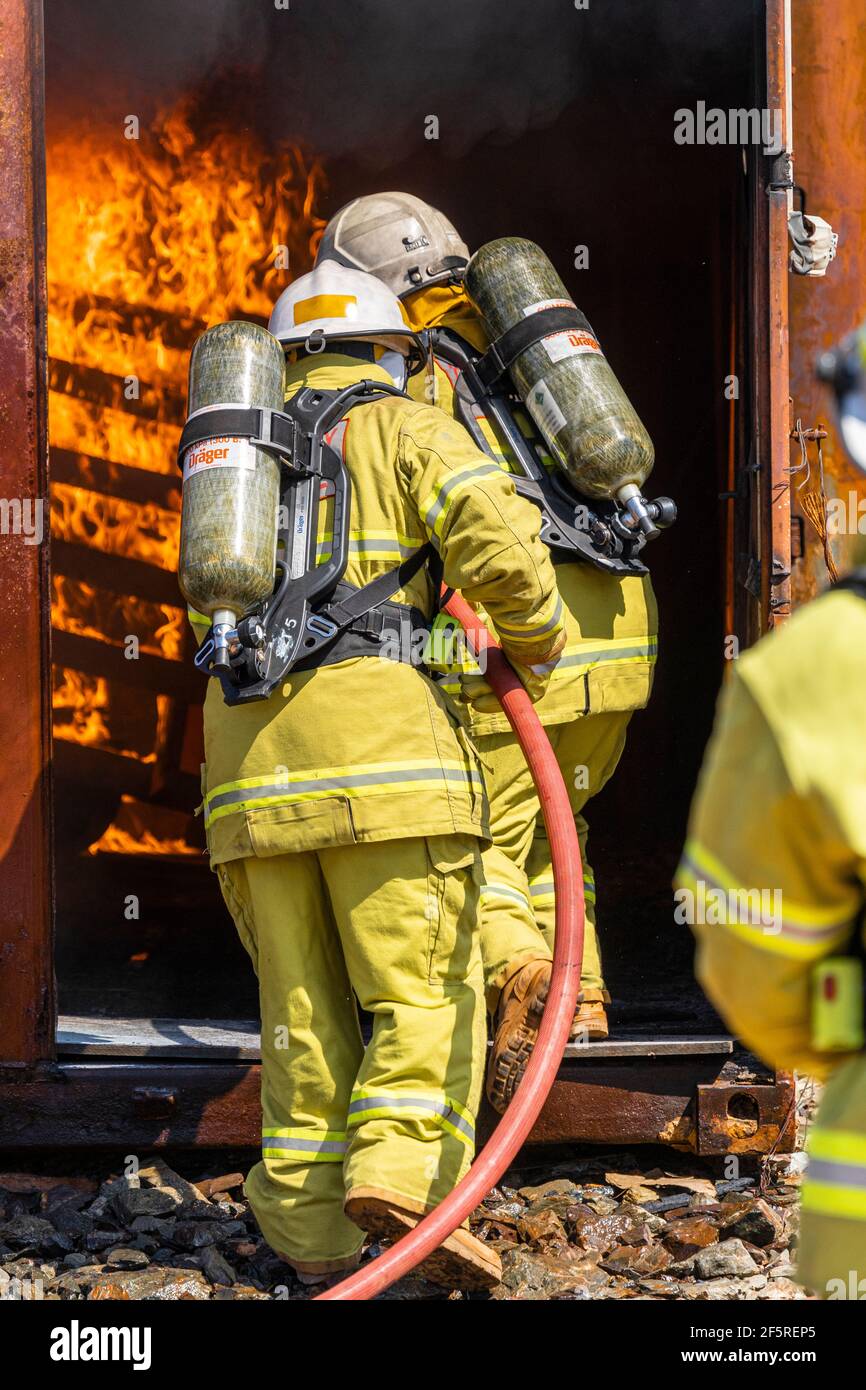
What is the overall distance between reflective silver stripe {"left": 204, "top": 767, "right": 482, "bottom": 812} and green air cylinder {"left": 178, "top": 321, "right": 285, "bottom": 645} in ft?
1.21

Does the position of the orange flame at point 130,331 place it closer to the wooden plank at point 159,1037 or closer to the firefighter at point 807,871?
the wooden plank at point 159,1037

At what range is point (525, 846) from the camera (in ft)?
13.6

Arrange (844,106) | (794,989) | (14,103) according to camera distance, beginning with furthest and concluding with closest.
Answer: (844,106), (14,103), (794,989)

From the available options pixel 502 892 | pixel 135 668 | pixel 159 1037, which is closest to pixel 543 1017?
pixel 502 892

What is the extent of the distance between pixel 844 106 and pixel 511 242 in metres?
1.08

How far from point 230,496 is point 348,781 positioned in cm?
64

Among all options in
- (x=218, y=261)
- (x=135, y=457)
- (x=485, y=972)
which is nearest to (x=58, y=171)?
(x=218, y=261)

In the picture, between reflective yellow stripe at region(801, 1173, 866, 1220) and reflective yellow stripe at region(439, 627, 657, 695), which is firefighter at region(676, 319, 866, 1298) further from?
reflective yellow stripe at region(439, 627, 657, 695)

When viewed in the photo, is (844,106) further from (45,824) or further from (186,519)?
(45,824)

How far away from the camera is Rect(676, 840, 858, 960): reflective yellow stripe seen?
1438 millimetres

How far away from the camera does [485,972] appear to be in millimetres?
3781

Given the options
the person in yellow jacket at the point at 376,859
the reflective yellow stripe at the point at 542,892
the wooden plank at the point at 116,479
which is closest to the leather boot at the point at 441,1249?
the person in yellow jacket at the point at 376,859

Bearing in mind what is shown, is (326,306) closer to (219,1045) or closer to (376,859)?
(376,859)

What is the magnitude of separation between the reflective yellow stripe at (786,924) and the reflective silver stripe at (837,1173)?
0.62 ft
